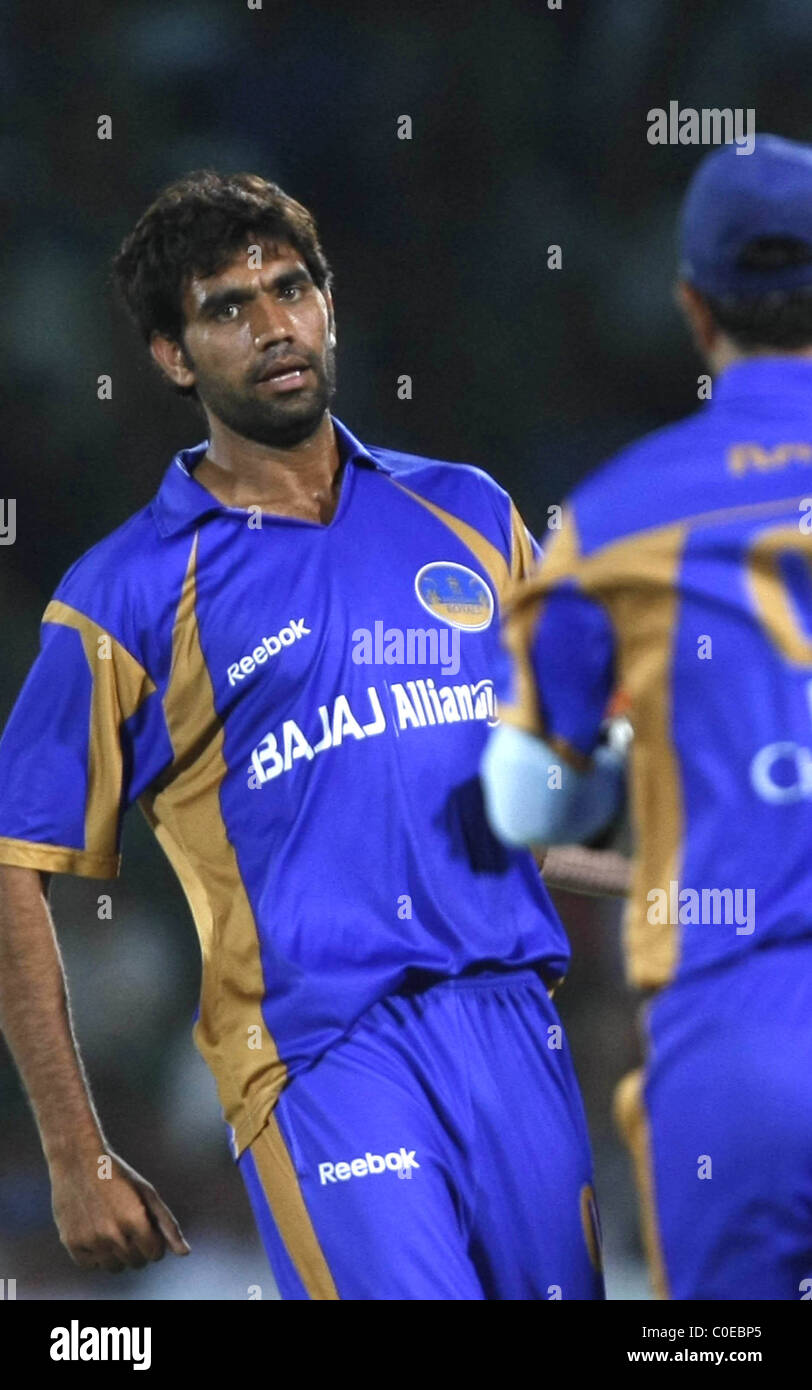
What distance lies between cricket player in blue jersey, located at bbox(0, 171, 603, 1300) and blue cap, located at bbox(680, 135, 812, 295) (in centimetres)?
103

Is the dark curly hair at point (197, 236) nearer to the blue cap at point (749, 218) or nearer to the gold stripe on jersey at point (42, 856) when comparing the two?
the gold stripe on jersey at point (42, 856)

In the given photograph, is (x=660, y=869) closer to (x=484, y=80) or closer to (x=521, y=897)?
(x=521, y=897)

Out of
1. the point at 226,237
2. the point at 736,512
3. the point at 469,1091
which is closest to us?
the point at 736,512

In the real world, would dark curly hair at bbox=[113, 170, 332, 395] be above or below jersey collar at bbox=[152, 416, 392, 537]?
above

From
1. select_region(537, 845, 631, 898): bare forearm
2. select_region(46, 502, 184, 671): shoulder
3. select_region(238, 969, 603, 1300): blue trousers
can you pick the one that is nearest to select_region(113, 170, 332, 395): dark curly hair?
select_region(46, 502, 184, 671): shoulder

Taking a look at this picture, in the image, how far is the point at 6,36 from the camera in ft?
18.6

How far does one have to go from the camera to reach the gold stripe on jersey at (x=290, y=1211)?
9.52 feet

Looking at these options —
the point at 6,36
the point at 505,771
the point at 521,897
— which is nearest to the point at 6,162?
the point at 6,36

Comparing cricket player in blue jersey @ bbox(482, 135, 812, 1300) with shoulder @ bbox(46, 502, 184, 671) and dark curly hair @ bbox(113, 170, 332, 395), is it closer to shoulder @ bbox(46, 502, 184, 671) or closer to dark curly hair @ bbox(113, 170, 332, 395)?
shoulder @ bbox(46, 502, 184, 671)

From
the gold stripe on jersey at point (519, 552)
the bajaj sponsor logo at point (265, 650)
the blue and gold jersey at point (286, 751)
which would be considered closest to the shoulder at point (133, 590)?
the blue and gold jersey at point (286, 751)

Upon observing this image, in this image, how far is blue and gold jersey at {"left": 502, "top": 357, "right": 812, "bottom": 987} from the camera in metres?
2.04

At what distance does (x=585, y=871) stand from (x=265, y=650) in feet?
2.05

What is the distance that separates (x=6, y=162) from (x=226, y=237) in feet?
8.78

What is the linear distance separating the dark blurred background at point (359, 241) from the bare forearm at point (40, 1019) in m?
2.46
